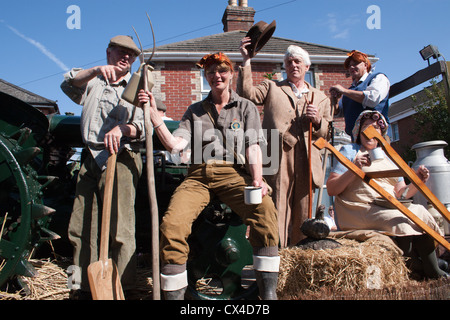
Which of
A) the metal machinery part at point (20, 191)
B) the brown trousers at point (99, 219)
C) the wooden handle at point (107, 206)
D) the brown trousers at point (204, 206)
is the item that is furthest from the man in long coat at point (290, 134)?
the metal machinery part at point (20, 191)

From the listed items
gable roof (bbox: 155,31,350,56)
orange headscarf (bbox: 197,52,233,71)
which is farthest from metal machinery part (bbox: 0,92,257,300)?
gable roof (bbox: 155,31,350,56)

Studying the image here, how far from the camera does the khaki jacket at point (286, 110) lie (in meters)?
3.03

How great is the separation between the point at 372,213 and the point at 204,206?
152 cm

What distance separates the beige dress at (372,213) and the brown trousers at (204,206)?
109 cm

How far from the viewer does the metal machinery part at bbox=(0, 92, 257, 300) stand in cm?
228

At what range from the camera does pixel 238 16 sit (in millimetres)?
13125

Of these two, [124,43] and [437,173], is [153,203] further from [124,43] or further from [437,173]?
[437,173]

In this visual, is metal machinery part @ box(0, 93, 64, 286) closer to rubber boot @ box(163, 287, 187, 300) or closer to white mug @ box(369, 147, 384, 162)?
rubber boot @ box(163, 287, 187, 300)

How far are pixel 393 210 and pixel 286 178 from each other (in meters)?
0.93

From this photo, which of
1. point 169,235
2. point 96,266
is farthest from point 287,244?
point 96,266

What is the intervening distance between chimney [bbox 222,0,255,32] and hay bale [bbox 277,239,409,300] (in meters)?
11.9

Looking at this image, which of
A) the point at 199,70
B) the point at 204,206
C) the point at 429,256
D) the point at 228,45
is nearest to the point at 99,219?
the point at 204,206

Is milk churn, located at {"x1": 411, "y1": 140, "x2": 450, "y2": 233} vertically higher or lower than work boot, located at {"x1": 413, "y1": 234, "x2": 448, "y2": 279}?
higher

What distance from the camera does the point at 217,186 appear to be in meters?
2.31
